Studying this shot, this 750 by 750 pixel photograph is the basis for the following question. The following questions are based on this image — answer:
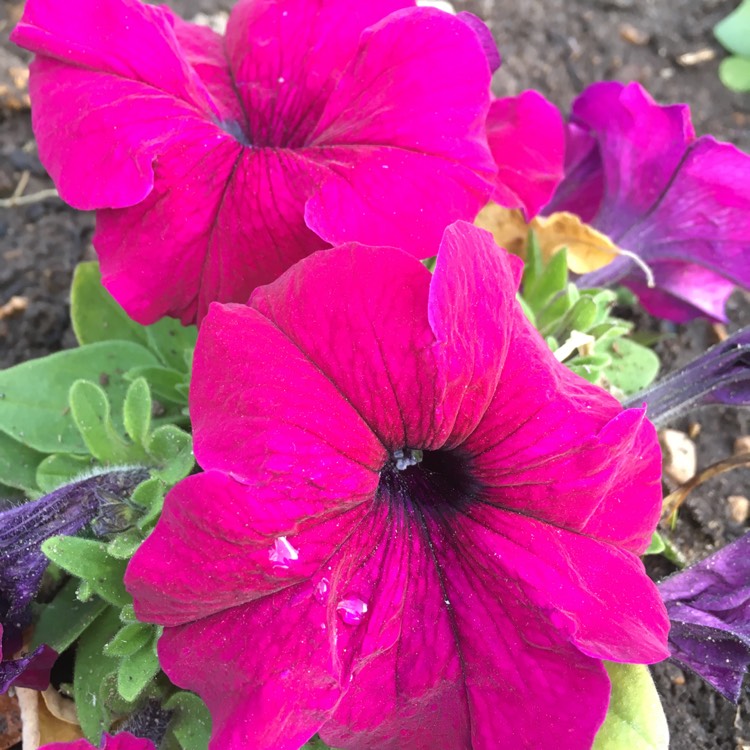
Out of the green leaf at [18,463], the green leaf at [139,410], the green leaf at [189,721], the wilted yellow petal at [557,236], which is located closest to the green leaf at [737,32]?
the wilted yellow petal at [557,236]

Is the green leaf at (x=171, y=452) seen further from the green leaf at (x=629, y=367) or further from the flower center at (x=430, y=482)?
the green leaf at (x=629, y=367)

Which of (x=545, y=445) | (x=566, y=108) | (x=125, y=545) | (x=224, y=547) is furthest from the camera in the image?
(x=566, y=108)

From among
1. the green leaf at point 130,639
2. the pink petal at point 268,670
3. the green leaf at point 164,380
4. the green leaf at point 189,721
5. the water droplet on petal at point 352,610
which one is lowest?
the green leaf at point 189,721

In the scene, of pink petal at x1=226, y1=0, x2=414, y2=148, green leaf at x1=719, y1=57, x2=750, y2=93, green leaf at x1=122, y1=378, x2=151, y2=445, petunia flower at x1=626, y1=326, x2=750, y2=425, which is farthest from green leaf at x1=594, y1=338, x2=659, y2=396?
green leaf at x1=719, y1=57, x2=750, y2=93

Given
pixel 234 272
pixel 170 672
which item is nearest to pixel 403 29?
pixel 234 272

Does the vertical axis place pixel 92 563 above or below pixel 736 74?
below

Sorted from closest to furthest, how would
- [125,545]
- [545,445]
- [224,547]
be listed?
[224,547]
[545,445]
[125,545]

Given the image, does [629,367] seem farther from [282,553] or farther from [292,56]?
[282,553]

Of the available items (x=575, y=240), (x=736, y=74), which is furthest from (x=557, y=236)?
A: (x=736, y=74)
